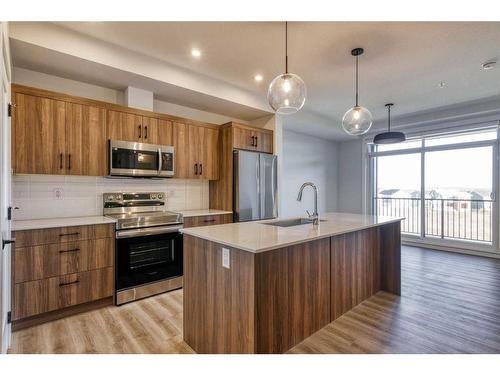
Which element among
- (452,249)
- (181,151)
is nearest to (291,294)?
(181,151)

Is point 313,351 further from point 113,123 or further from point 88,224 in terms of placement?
point 113,123

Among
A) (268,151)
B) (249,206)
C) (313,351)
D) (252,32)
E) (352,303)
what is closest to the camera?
(313,351)

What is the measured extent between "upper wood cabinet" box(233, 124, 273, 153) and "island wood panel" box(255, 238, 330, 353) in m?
2.20

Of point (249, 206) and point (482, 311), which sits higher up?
point (249, 206)

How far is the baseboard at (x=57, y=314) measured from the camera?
2296 mm

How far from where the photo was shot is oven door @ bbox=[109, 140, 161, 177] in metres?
3.01

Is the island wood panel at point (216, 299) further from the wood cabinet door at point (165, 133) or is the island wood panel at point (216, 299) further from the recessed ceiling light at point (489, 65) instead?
the recessed ceiling light at point (489, 65)

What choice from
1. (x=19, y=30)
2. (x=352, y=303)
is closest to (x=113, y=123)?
(x=19, y=30)

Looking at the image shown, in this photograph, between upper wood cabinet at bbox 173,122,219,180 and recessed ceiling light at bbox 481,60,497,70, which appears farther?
upper wood cabinet at bbox 173,122,219,180

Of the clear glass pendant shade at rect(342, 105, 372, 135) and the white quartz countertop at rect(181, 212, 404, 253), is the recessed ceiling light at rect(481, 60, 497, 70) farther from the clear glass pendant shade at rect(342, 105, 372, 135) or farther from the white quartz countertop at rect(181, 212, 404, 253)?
the white quartz countertop at rect(181, 212, 404, 253)

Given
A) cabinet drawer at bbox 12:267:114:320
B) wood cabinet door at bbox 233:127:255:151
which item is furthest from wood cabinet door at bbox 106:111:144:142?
cabinet drawer at bbox 12:267:114:320

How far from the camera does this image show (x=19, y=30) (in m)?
2.25

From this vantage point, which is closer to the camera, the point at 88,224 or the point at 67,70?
the point at 88,224
